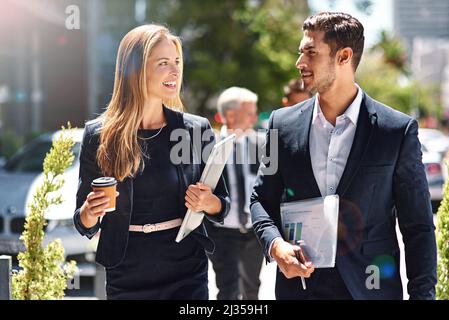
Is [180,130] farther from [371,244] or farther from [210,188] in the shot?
[371,244]

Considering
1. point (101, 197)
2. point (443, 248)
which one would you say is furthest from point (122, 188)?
point (443, 248)

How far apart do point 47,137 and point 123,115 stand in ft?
20.5

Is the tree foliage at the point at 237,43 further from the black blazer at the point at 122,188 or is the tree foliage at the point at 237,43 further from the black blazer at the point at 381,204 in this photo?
the black blazer at the point at 381,204

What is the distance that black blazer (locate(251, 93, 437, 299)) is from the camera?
2670mm

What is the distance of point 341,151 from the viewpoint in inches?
109

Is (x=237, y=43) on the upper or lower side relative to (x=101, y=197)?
upper

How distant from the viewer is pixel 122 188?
3029mm

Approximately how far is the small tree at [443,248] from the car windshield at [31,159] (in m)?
5.53

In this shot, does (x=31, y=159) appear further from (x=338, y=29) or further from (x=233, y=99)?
(x=338, y=29)

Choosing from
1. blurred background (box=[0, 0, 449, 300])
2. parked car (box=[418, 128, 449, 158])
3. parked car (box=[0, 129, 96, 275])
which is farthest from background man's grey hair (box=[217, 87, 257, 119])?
blurred background (box=[0, 0, 449, 300])

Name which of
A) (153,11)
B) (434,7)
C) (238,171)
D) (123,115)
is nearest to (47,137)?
(238,171)

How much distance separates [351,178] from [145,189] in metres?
0.87

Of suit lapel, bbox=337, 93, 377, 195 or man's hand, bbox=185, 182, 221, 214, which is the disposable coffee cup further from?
suit lapel, bbox=337, 93, 377, 195

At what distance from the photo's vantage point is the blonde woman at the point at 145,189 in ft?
9.96
